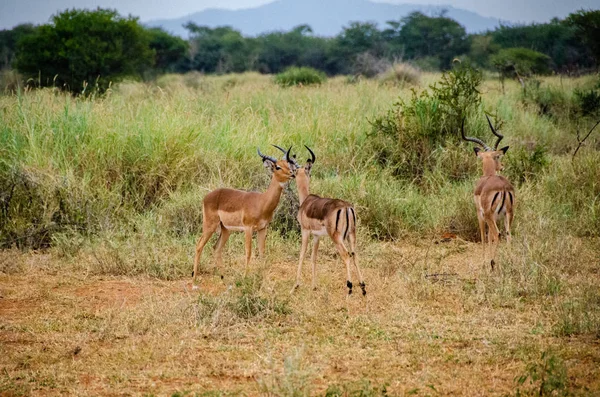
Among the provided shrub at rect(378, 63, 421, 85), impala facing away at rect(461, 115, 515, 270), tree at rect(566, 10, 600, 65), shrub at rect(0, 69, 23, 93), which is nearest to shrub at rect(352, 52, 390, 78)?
shrub at rect(378, 63, 421, 85)

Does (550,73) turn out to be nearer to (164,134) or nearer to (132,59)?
(132,59)

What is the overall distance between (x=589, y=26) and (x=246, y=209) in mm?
20198

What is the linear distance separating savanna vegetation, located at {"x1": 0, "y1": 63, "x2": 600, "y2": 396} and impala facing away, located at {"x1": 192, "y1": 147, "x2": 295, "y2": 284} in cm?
33

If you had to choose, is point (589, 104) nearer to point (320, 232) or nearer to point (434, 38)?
point (320, 232)

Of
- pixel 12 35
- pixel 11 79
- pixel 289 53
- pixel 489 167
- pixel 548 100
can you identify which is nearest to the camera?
pixel 489 167

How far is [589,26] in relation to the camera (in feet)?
78.2

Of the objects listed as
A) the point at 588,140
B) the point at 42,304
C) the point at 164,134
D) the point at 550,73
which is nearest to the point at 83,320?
the point at 42,304

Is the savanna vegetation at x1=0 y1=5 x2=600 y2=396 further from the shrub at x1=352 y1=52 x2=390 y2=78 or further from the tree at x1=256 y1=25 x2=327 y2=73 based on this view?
the tree at x1=256 y1=25 x2=327 y2=73

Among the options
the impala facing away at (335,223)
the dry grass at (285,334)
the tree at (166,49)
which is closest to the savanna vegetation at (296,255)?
the dry grass at (285,334)

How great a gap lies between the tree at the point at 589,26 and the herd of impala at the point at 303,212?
18105 millimetres

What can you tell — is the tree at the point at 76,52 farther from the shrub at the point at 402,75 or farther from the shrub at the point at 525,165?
the shrub at the point at 525,165

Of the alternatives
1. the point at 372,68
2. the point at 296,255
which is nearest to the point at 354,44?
the point at 372,68

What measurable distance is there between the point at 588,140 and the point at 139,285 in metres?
9.18

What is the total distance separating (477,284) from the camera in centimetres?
661
